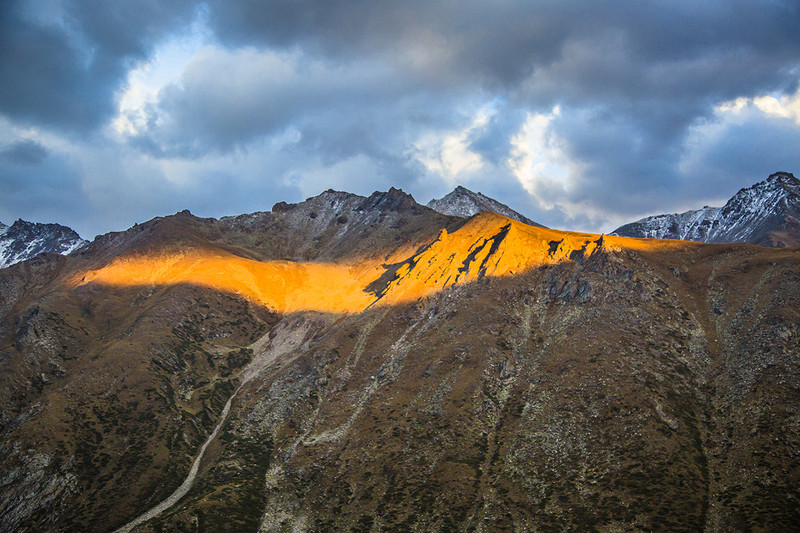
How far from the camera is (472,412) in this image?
123062mm

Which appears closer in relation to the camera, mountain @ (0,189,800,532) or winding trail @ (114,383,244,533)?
mountain @ (0,189,800,532)

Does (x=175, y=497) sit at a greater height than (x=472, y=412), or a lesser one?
lesser

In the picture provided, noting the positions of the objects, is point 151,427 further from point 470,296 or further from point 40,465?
point 470,296

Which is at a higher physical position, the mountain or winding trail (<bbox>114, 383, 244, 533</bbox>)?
the mountain

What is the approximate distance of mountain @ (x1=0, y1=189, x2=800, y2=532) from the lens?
91938mm

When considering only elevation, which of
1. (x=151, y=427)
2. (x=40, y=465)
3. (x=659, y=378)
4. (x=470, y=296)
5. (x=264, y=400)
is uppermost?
(x=470, y=296)

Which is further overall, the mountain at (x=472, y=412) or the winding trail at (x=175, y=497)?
the winding trail at (x=175, y=497)

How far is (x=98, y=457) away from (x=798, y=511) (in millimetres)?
158996

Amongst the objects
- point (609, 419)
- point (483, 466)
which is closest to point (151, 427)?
point (483, 466)

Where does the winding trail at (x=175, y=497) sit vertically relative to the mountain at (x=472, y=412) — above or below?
below

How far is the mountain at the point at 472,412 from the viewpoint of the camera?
91.9 metres

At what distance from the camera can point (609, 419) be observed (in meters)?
105

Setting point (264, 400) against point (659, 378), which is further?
point (264, 400)

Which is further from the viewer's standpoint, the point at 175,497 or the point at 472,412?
the point at 175,497
